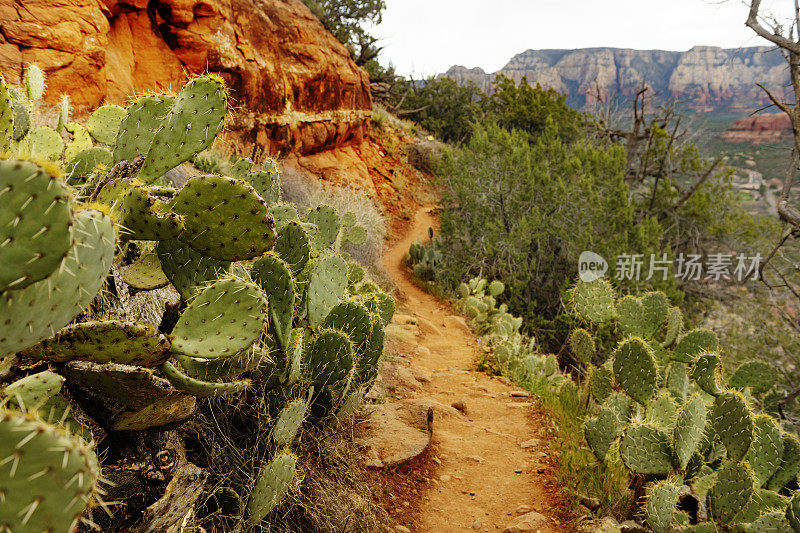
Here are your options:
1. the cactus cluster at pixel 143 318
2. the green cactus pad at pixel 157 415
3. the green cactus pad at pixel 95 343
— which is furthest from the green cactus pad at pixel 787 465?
the green cactus pad at pixel 95 343

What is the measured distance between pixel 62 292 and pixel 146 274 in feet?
2.95

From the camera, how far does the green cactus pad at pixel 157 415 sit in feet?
4.75

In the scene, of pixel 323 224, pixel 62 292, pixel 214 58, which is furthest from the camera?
pixel 214 58

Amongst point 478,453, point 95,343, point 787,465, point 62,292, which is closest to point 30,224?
point 62,292

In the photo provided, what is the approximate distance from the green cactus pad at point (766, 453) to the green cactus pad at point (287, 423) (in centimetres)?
226

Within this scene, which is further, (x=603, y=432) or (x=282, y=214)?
(x=282, y=214)

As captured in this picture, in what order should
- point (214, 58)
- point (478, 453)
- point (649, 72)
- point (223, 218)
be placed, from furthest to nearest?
point (649, 72)
point (214, 58)
point (478, 453)
point (223, 218)

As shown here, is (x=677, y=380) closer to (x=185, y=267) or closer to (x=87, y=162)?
(x=185, y=267)

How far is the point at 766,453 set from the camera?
250 cm

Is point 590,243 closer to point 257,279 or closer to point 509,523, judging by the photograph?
point 509,523

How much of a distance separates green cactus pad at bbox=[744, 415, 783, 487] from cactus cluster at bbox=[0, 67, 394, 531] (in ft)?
6.68

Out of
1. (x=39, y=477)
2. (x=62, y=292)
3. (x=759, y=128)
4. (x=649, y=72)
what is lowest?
(x=39, y=477)

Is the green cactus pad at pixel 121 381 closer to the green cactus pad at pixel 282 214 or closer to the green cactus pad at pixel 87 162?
the green cactus pad at pixel 87 162

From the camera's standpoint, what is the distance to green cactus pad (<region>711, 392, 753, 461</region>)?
226 centimetres
